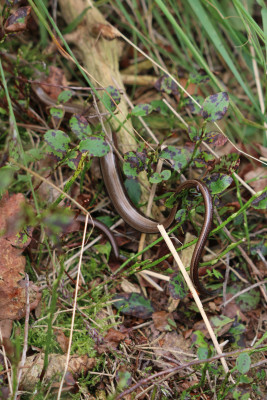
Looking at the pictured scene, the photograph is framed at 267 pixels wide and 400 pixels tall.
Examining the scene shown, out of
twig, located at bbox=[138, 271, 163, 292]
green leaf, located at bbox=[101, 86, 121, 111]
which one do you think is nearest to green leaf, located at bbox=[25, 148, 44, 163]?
green leaf, located at bbox=[101, 86, 121, 111]

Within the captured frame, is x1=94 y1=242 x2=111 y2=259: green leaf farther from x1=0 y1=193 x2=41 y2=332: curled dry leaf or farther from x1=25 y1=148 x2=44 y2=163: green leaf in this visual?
x1=25 y1=148 x2=44 y2=163: green leaf

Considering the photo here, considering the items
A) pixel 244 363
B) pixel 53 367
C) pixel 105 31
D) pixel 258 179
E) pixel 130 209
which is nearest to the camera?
pixel 244 363

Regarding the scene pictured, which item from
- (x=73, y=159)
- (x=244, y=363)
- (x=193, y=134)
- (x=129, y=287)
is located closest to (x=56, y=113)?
(x=73, y=159)

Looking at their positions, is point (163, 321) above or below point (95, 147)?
below

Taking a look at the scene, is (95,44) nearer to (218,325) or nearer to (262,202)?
(262,202)

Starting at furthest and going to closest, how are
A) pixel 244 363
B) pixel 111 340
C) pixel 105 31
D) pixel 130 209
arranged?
1. pixel 105 31
2. pixel 130 209
3. pixel 111 340
4. pixel 244 363

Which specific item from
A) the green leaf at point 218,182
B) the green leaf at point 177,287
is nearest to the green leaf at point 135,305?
the green leaf at point 177,287

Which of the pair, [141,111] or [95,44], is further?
[95,44]
